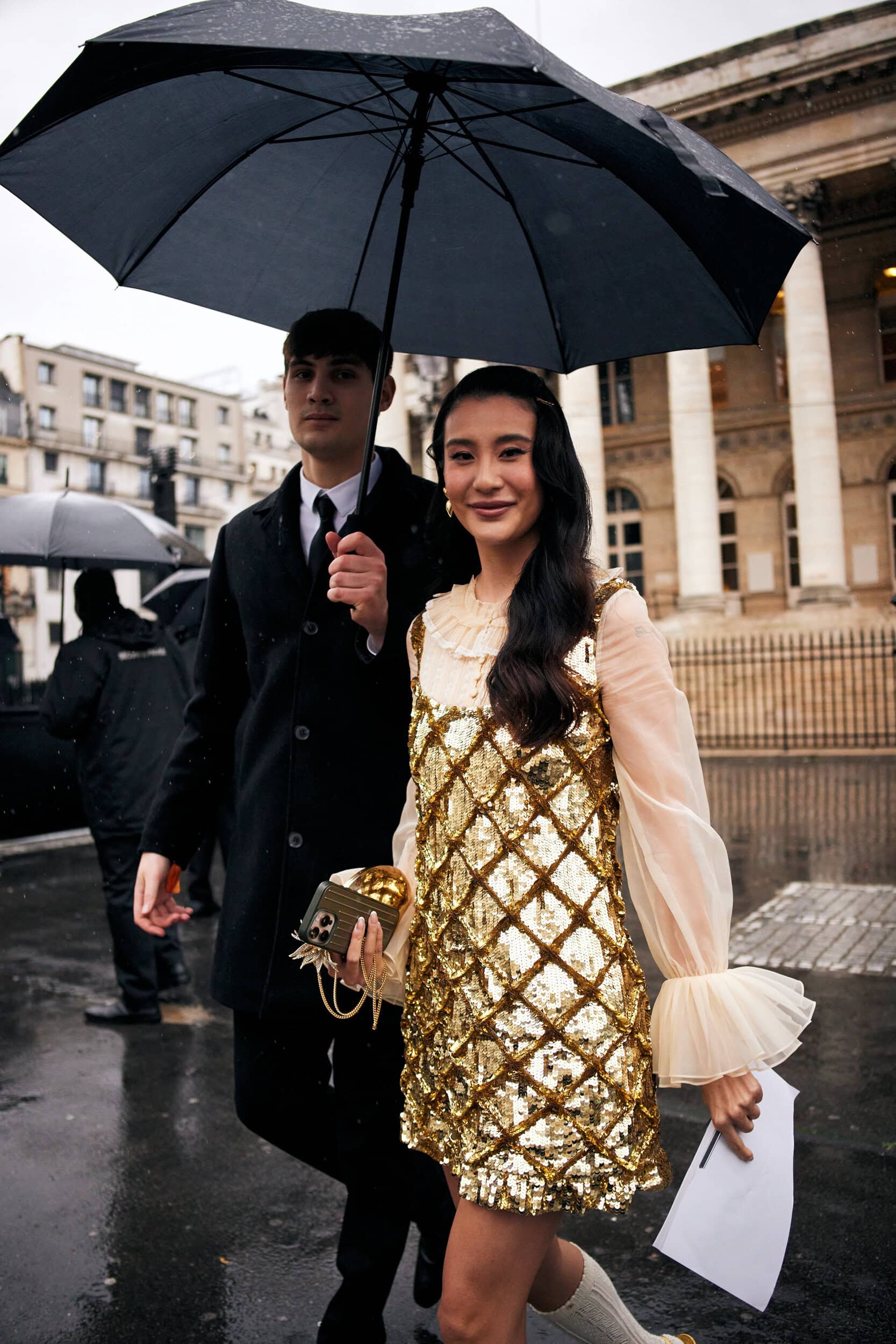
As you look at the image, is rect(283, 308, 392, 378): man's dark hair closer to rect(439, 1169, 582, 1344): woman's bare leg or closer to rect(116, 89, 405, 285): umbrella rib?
rect(116, 89, 405, 285): umbrella rib

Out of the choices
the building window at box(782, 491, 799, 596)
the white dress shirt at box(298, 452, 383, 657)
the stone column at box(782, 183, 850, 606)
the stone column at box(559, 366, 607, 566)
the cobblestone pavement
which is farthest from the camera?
the building window at box(782, 491, 799, 596)

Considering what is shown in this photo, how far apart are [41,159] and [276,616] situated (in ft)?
3.95

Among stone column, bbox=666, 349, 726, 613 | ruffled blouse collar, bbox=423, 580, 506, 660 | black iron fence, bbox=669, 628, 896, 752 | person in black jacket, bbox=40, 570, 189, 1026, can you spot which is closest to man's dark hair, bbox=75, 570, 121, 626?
person in black jacket, bbox=40, 570, 189, 1026

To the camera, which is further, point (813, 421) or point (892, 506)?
point (892, 506)

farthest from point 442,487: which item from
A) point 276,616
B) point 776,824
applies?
point 776,824

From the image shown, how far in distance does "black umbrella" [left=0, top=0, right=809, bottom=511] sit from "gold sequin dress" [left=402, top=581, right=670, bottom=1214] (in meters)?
0.77

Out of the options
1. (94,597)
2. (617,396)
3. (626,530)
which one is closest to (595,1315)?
(94,597)

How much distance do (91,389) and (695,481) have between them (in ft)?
156

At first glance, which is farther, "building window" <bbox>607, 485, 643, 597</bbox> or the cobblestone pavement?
"building window" <bbox>607, 485, 643, 597</bbox>

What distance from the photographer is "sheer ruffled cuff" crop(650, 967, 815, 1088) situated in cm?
189

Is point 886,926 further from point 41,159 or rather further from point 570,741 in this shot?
point 41,159

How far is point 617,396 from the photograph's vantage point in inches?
1289

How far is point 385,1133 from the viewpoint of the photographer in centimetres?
260

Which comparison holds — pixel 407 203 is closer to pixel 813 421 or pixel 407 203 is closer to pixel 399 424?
pixel 813 421
